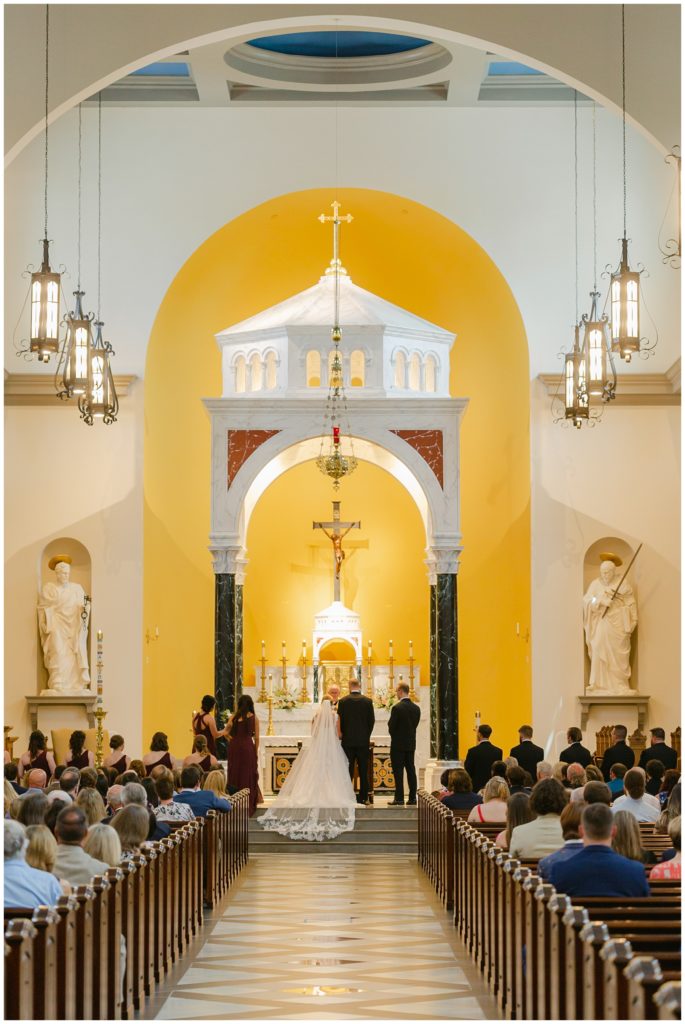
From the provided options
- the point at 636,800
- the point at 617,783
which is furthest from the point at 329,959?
the point at 617,783

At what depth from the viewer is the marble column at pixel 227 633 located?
1838 cm

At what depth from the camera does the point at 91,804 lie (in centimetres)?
897

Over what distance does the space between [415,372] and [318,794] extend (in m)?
5.86

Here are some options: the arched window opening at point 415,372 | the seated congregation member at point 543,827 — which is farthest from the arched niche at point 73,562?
the seated congregation member at point 543,827

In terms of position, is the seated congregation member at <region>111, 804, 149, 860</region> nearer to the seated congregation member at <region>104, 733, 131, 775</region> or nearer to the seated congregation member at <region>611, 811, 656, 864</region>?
the seated congregation member at <region>611, 811, 656, 864</region>

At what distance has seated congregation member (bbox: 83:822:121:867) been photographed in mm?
7898

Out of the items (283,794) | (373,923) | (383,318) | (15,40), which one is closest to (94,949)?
(373,923)

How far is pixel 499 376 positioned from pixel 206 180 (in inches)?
191

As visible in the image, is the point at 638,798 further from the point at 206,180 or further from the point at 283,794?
the point at 206,180

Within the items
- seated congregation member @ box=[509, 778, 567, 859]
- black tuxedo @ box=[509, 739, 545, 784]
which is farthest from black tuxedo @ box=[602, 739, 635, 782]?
seated congregation member @ box=[509, 778, 567, 859]

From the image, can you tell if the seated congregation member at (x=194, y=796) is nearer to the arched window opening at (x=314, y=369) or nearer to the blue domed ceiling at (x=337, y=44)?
the arched window opening at (x=314, y=369)

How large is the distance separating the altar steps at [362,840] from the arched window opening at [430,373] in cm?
575

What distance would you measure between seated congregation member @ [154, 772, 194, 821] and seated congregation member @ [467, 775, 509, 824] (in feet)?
7.27

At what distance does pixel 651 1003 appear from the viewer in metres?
4.49
